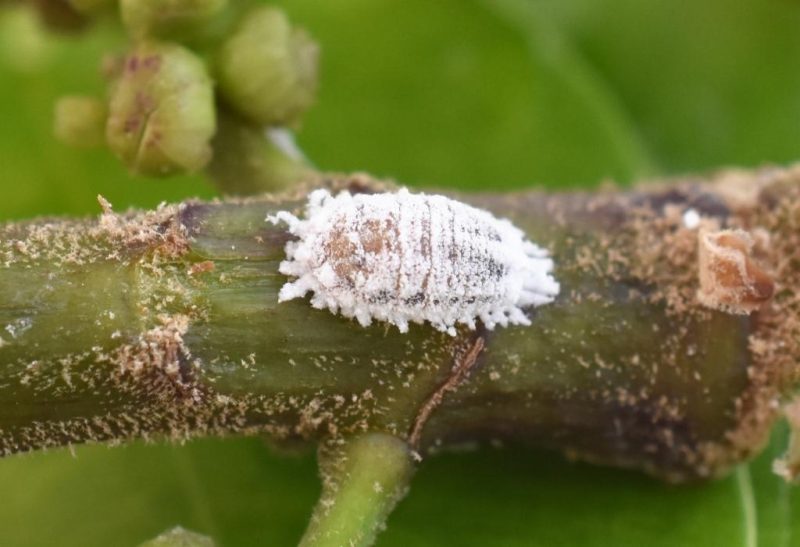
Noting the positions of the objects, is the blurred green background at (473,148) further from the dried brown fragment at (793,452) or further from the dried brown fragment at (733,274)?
the dried brown fragment at (733,274)

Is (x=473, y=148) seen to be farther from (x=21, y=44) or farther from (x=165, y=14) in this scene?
(x=21, y=44)

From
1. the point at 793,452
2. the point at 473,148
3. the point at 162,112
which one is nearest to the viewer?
the point at 793,452

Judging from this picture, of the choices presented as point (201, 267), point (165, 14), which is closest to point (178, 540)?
point (201, 267)

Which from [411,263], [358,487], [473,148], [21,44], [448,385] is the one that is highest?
[473,148]

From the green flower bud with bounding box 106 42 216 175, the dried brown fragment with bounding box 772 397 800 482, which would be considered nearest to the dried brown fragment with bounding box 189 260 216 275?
the green flower bud with bounding box 106 42 216 175

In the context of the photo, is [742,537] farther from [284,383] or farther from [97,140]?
[97,140]

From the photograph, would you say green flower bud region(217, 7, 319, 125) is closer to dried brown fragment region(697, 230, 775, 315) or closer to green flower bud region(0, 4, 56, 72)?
dried brown fragment region(697, 230, 775, 315)
